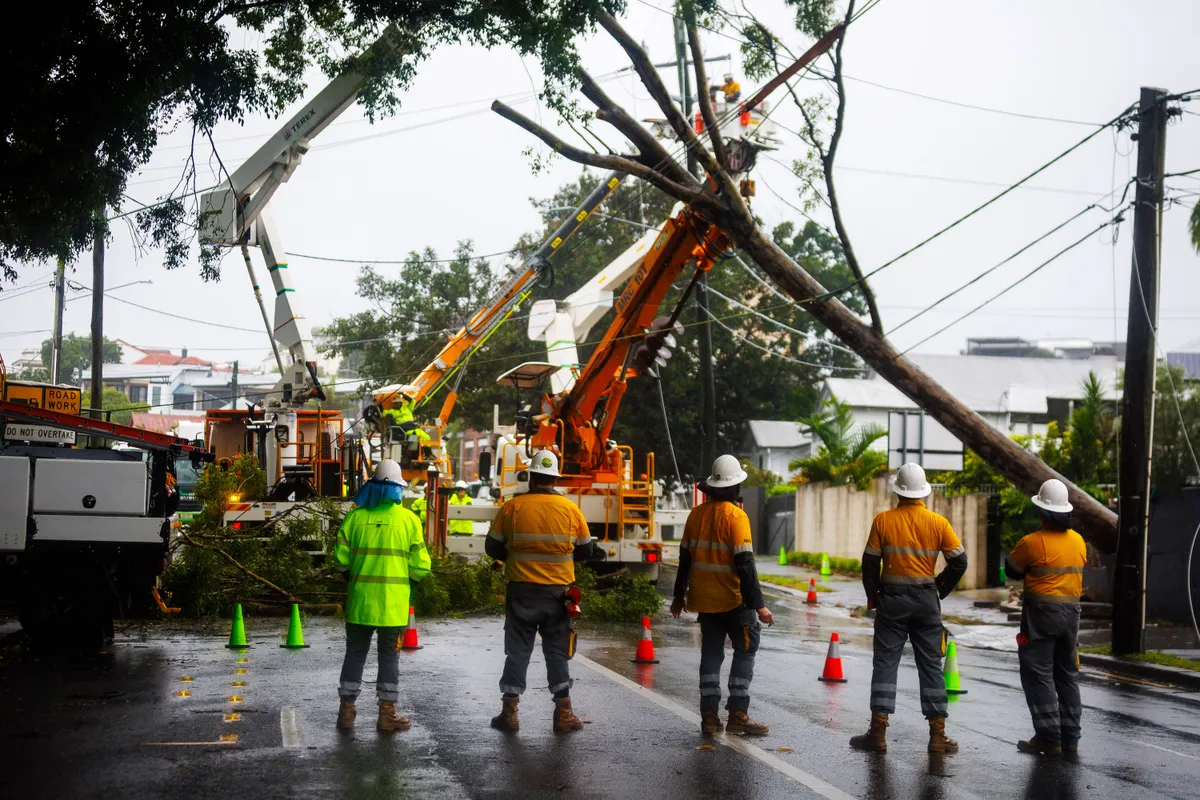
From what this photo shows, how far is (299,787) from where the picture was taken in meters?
7.02

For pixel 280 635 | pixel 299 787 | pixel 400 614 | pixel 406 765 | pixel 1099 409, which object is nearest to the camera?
pixel 299 787

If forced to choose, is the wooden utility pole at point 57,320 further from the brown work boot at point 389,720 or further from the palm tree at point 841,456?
the brown work boot at point 389,720

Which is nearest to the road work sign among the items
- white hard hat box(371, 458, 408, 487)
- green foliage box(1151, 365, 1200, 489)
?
white hard hat box(371, 458, 408, 487)

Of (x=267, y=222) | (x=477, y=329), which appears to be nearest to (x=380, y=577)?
(x=267, y=222)

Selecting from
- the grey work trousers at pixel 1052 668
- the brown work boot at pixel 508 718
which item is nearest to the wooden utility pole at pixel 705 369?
the grey work trousers at pixel 1052 668

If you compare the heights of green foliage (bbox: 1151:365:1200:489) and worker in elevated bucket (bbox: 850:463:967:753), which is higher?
green foliage (bbox: 1151:365:1200:489)

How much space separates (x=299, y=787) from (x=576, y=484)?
1422 centimetres

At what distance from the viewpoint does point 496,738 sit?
28.3 feet

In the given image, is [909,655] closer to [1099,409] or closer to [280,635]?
[280,635]

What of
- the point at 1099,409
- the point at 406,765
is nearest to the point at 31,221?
the point at 406,765

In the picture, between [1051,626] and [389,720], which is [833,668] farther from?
[389,720]

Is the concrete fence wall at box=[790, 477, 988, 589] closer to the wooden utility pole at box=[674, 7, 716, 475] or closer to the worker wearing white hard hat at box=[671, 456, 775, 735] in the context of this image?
the wooden utility pole at box=[674, 7, 716, 475]

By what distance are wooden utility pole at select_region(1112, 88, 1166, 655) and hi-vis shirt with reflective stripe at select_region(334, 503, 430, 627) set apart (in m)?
10.2

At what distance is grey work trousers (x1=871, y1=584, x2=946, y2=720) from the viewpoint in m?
8.81
